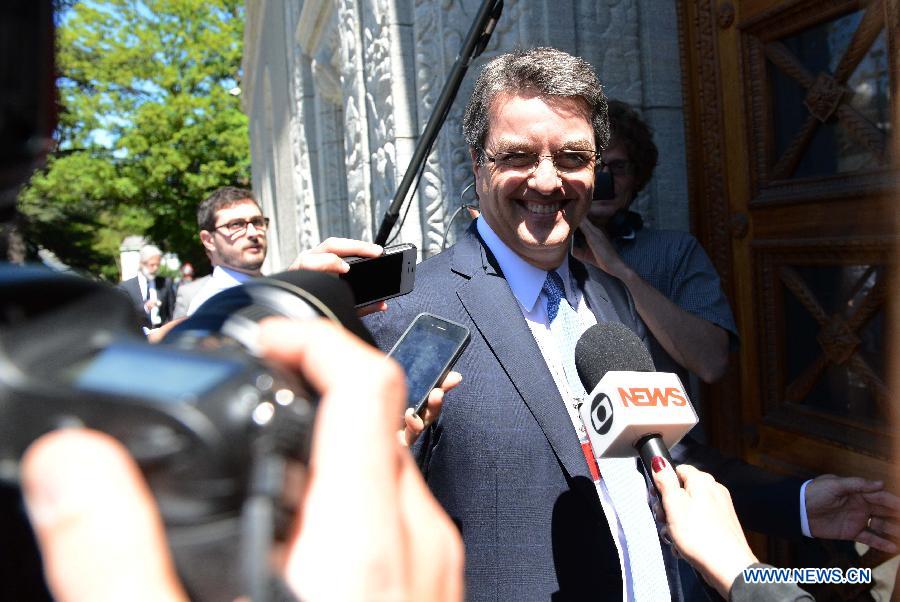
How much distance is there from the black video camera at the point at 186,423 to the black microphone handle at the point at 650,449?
36.6 inches

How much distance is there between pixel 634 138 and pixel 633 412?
5.76ft

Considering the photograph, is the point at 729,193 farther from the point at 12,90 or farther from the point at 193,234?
the point at 193,234

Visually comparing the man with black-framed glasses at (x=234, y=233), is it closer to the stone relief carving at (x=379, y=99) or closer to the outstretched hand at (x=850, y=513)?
the stone relief carving at (x=379, y=99)

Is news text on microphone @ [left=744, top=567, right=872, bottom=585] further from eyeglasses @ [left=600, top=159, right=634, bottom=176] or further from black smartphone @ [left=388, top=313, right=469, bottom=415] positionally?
eyeglasses @ [left=600, top=159, right=634, bottom=176]

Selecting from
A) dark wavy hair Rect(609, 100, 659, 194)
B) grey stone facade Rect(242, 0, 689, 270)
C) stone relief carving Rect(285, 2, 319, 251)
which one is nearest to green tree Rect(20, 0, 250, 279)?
stone relief carving Rect(285, 2, 319, 251)

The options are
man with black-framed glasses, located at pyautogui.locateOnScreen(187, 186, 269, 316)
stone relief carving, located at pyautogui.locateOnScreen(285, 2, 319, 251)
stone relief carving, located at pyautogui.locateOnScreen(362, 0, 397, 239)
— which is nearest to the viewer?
stone relief carving, located at pyautogui.locateOnScreen(362, 0, 397, 239)

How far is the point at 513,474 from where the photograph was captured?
65.2 inches

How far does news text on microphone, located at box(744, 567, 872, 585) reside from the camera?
1.16 meters

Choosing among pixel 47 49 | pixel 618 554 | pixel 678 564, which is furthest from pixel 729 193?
pixel 47 49

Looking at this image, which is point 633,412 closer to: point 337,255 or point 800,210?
point 337,255

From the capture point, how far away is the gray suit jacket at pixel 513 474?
1.61 m

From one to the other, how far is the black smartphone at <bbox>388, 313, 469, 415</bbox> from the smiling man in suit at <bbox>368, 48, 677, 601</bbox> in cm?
21

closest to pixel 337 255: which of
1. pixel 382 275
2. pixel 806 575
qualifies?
pixel 382 275

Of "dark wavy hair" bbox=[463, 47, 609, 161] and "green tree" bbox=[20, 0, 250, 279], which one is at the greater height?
"green tree" bbox=[20, 0, 250, 279]
